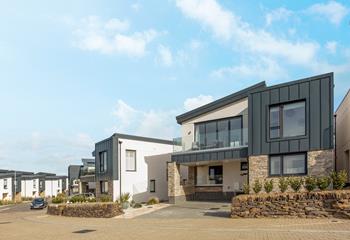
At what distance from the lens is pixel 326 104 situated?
21.4 meters

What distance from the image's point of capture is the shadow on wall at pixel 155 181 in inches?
1406

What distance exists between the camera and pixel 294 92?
22.4m

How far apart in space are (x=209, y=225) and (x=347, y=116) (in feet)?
41.5

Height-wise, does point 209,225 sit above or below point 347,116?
below

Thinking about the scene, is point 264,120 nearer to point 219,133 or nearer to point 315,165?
point 315,165

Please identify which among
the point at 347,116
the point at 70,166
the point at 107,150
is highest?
the point at 347,116

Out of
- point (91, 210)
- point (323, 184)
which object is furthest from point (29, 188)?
point (323, 184)

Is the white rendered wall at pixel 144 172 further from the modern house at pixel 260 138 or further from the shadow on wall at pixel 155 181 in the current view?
the modern house at pixel 260 138

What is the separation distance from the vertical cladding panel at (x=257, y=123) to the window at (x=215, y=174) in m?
6.73

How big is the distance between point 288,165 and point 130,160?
17.2 m

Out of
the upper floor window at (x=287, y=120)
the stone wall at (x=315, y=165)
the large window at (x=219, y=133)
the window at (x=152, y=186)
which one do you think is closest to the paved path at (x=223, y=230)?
the stone wall at (x=315, y=165)

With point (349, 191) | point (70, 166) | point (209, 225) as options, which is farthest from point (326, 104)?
point (70, 166)

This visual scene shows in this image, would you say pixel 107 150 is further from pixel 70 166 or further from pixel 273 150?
pixel 70 166

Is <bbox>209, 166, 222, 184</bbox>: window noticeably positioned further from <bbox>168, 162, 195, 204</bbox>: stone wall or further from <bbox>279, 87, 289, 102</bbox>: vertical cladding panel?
<bbox>279, 87, 289, 102</bbox>: vertical cladding panel
